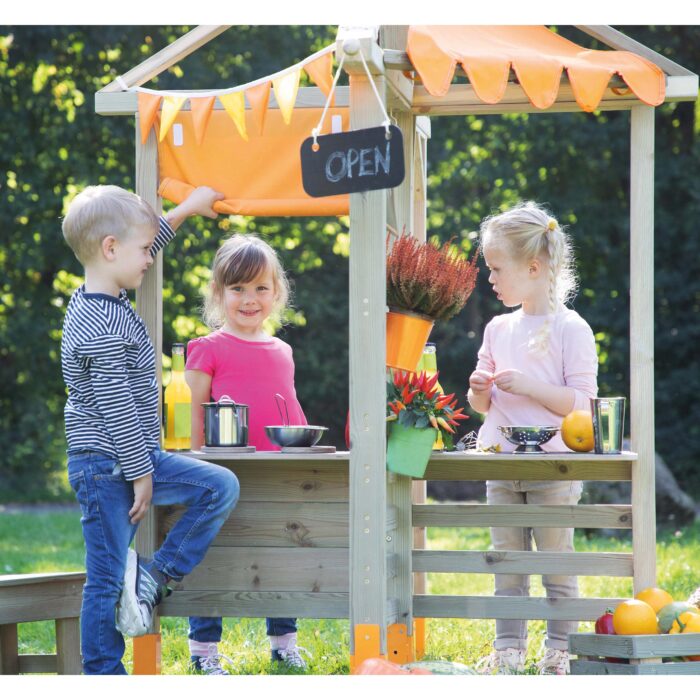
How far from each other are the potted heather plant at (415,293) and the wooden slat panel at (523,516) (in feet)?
2.18

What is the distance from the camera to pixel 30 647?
16.5 feet

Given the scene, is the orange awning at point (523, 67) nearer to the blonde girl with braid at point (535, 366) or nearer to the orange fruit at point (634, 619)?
the blonde girl with braid at point (535, 366)

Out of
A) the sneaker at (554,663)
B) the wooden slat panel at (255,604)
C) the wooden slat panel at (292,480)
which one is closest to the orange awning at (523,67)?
the wooden slat panel at (292,480)

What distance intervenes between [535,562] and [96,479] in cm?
156

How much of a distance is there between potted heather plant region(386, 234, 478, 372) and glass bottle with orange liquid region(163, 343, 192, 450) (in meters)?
0.76

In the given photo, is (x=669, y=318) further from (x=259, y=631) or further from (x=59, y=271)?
(x=259, y=631)

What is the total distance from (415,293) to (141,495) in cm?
111

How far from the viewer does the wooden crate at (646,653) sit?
3.35 m

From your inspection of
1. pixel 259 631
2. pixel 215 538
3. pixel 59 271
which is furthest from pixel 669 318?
pixel 215 538

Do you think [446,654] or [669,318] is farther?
[669,318]

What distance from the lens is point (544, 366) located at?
13.4ft

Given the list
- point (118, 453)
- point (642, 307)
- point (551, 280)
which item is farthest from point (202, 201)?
point (642, 307)

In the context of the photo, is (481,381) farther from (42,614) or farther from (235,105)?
(42,614)

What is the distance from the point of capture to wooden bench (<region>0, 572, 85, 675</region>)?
386 centimetres
